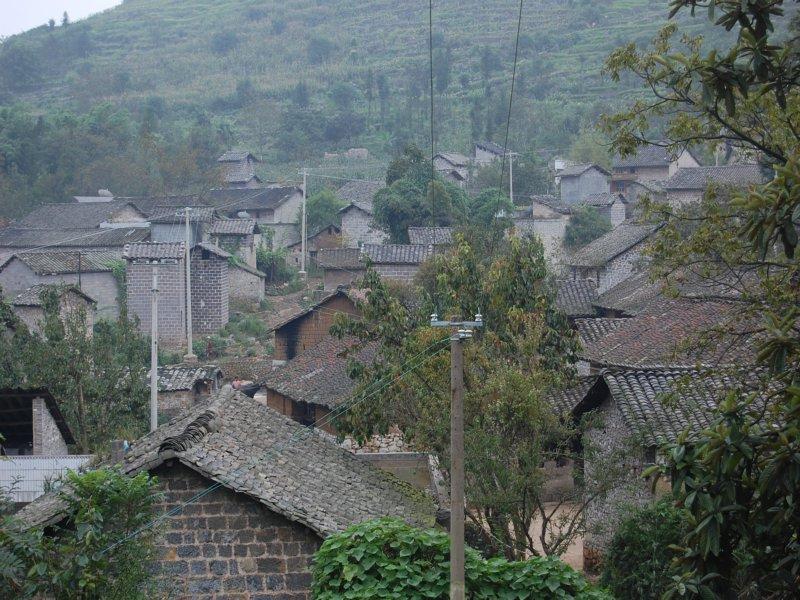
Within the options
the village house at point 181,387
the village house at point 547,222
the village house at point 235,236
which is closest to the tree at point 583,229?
the village house at point 547,222

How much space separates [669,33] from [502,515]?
5934 mm

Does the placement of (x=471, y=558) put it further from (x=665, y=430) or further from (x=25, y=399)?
(x=25, y=399)

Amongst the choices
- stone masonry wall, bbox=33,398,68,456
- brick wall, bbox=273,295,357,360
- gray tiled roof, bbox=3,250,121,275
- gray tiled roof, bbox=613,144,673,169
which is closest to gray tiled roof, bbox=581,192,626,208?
gray tiled roof, bbox=613,144,673,169

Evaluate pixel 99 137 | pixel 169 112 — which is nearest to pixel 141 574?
pixel 99 137

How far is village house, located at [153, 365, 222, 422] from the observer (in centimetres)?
2558

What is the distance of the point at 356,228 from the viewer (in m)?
47.5

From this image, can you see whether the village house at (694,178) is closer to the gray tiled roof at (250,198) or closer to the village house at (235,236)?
the village house at (235,236)

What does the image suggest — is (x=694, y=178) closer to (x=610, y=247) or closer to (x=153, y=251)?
(x=610, y=247)

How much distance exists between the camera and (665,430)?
44.9ft

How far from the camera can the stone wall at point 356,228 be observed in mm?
46531

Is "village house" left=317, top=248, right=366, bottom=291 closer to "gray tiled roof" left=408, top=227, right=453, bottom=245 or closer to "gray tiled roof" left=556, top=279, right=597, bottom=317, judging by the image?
"gray tiled roof" left=408, top=227, right=453, bottom=245

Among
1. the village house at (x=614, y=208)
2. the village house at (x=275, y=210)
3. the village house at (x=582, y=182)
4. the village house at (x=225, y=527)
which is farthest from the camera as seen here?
the village house at (x=582, y=182)

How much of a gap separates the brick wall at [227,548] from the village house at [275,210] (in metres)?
39.1

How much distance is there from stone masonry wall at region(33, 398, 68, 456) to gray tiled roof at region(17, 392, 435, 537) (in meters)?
4.23
